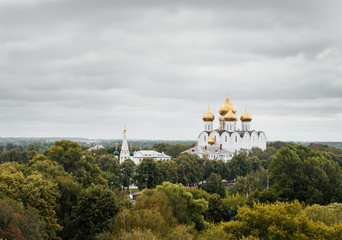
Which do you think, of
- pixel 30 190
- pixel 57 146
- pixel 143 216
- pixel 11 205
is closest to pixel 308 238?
pixel 143 216

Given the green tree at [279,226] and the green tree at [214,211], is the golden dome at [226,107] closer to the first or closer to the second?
the green tree at [214,211]

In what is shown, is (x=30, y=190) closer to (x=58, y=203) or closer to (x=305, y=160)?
(x=58, y=203)

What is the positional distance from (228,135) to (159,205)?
76177 millimetres

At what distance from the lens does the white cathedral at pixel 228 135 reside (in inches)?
4122

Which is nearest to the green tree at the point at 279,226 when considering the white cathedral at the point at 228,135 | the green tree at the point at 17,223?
the green tree at the point at 17,223

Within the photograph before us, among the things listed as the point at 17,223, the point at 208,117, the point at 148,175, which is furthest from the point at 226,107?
the point at 17,223

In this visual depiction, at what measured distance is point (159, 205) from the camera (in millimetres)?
30391

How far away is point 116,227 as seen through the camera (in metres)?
24.3

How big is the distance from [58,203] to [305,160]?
30157mm

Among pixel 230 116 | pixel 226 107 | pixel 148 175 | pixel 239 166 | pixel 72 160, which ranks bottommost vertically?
pixel 148 175

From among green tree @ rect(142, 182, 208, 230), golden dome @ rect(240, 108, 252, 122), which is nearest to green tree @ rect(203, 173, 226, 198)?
green tree @ rect(142, 182, 208, 230)

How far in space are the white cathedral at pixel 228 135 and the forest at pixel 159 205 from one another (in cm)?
4463

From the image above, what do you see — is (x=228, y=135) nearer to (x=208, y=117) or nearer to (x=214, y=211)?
(x=208, y=117)

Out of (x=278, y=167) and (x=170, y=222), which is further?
(x=278, y=167)
